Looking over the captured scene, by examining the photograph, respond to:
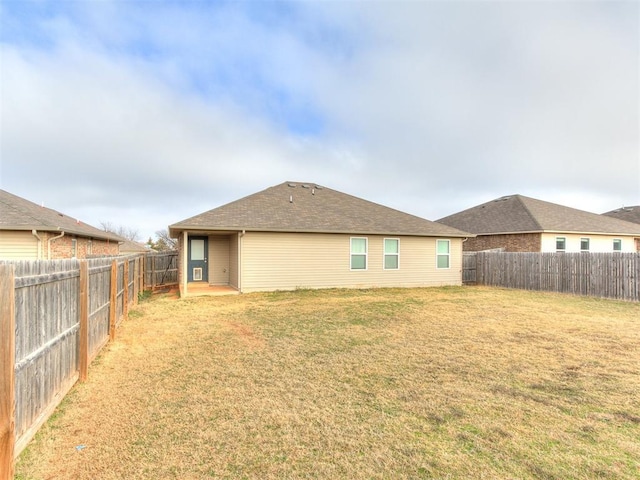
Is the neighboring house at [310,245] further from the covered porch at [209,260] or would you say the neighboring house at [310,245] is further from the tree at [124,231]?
the tree at [124,231]

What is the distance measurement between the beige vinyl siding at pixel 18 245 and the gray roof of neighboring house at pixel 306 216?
446 centimetres

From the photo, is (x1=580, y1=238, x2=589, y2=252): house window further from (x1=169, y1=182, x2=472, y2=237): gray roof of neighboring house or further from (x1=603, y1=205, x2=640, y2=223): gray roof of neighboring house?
(x1=603, y1=205, x2=640, y2=223): gray roof of neighboring house

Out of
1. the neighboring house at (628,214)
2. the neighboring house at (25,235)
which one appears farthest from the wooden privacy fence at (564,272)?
the neighboring house at (628,214)

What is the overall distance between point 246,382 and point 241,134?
1864 cm

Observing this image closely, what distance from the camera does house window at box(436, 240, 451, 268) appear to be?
16.2 metres

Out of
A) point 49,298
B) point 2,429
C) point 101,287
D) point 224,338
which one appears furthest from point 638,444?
point 101,287

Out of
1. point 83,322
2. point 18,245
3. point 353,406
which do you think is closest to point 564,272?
point 353,406

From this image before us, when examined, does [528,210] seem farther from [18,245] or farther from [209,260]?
[18,245]

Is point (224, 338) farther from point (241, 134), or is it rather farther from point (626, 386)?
point (241, 134)

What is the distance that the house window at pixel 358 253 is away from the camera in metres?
14.6

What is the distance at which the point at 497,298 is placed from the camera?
39.7 feet

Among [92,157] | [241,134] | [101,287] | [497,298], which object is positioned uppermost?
[241,134]

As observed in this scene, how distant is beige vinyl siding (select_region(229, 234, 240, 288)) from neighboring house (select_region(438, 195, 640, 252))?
595 inches

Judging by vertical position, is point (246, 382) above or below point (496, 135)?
below
